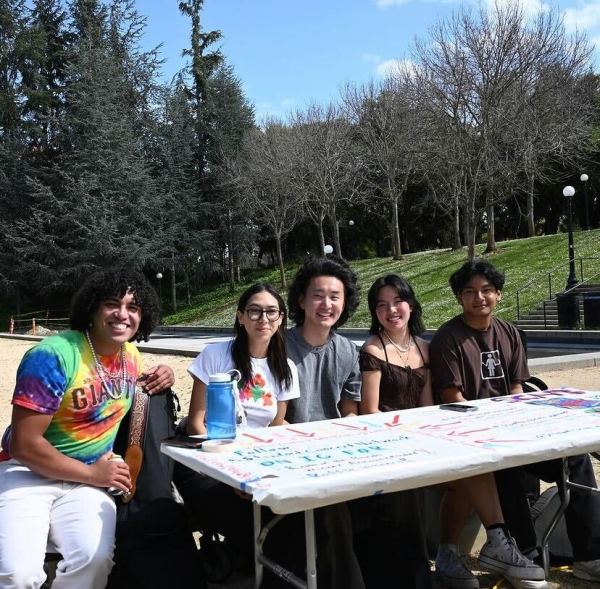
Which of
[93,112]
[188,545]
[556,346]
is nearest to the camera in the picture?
[188,545]

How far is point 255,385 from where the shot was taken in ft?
10.8

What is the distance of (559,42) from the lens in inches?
917

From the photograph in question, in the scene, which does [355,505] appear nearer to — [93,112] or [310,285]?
[310,285]

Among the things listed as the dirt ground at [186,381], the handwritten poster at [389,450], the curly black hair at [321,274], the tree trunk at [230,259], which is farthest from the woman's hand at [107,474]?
the tree trunk at [230,259]

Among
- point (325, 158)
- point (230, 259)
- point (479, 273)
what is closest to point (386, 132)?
point (325, 158)

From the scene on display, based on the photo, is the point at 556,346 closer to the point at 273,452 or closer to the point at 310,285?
the point at 310,285

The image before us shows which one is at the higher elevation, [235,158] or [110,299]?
[235,158]

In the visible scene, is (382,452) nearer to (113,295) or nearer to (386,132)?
(113,295)

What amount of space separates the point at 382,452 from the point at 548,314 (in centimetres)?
1789

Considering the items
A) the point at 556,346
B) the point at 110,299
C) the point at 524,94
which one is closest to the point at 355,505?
the point at 110,299

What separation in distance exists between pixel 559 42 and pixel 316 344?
23.2 meters

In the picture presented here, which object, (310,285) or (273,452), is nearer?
(273,452)

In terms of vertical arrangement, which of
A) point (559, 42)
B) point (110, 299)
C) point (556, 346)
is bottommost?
point (556, 346)

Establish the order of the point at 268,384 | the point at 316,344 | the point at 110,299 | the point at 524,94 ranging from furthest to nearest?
the point at 524,94, the point at 316,344, the point at 268,384, the point at 110,299
